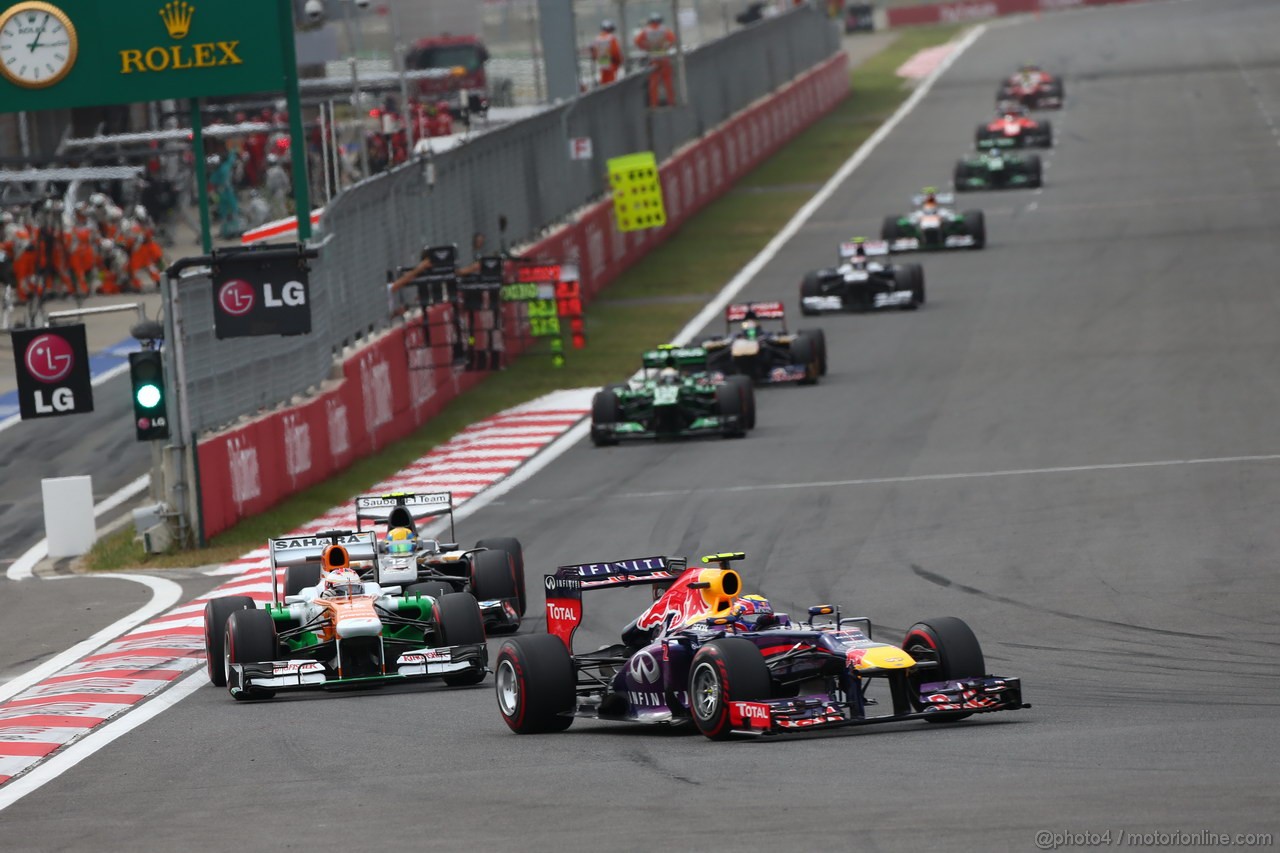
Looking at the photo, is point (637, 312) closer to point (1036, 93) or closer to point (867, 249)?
point (867, 249)

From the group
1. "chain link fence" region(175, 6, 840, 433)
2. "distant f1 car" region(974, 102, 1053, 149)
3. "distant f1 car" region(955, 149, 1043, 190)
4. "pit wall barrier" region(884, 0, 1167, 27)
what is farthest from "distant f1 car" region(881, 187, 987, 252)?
"pit wall barrier" region(884, 0, 1167, 27)

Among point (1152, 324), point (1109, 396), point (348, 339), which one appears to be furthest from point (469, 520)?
point (1152, 324)

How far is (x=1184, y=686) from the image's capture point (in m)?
13.4

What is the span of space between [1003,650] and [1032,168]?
38422 mm

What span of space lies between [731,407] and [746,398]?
0.25 meters

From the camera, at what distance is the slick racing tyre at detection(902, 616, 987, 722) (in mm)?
11945

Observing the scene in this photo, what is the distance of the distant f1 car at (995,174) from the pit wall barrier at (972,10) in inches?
2374

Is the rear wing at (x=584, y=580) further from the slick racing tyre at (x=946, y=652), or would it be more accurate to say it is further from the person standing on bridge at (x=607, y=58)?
the person standing on bridge at (x=607, y=58)

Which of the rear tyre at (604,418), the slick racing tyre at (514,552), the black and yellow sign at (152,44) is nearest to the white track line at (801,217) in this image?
the rear tyre at (604,418)

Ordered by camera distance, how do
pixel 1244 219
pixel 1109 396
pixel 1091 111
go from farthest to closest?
pixel 1091 111 → pixel 1244 219 → pixel 1109 396

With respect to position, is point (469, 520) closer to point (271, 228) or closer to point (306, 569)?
point (306, 569)

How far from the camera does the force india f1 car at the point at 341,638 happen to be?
49.2 feet

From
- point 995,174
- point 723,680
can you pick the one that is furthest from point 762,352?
point 995,174

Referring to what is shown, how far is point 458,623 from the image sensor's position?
50.5 ft
